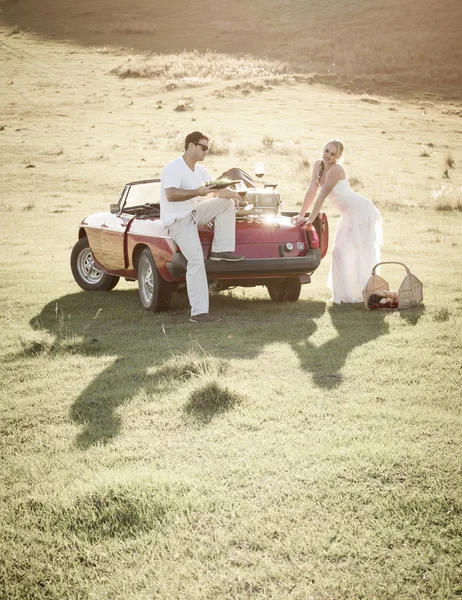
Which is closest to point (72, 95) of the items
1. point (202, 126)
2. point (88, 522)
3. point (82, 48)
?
point (202, 126)

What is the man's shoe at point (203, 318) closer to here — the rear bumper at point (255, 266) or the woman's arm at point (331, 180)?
the rear bumper at point (255, 266)

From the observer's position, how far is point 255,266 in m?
8.93

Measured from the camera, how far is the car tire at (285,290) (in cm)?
995

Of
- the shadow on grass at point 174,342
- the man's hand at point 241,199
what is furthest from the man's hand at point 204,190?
the shadow on grass at point 174,342

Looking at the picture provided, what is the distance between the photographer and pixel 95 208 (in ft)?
67.0

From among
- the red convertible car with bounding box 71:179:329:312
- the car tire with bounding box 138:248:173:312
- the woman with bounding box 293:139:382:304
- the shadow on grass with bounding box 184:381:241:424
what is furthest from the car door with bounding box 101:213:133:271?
the shadow on grass with bounding box 184:381:241:424

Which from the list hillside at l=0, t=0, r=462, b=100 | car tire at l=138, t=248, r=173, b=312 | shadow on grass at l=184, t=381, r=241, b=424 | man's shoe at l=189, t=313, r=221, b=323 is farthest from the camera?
hillside at l=0, t=0, r=462, b=100

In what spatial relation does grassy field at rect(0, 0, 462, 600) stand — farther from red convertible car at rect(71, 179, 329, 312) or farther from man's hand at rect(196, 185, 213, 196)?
man's hand at rect(196, 185, 213, 196)

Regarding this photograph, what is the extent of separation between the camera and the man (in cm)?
852

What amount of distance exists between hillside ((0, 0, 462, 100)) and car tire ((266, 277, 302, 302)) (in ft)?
126

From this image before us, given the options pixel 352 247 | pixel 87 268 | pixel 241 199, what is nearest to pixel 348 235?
pixel 352 247

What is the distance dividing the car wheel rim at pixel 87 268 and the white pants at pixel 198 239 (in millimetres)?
2736

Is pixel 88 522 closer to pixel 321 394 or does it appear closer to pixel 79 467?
pixel 79 467

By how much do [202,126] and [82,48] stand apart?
38706 millimetres
